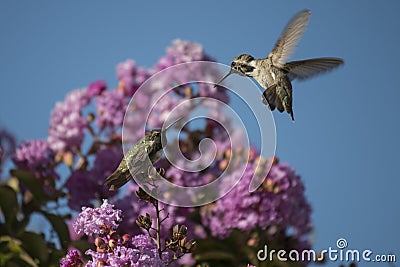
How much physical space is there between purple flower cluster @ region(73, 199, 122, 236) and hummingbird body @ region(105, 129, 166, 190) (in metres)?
0.06

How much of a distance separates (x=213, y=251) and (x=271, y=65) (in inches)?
33.6

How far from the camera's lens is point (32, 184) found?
7.14 ft

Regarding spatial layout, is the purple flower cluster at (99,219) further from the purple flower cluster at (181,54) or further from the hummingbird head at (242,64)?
the purple flower cluster at (181,54)

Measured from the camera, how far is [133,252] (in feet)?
2.85

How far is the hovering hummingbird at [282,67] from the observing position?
3.53 feet

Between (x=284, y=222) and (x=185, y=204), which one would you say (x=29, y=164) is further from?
(x=284, y=222)

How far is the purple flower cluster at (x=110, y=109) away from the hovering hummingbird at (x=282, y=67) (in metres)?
1.45

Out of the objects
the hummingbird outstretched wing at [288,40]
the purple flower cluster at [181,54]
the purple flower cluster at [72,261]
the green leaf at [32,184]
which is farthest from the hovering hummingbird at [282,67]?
the purple flower cluster at [181,54]

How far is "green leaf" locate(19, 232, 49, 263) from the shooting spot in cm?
165

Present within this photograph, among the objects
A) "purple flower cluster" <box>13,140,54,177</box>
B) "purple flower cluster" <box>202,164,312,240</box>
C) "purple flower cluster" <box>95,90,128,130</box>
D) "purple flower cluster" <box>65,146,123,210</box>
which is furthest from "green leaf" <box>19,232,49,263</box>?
"purple flower cluster" <box>95,90,128,130</box>

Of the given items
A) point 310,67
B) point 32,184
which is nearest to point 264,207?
point 32,184

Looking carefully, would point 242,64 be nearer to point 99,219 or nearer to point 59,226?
A: point 99,219

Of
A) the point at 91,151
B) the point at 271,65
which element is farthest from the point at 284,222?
the point at 271,65

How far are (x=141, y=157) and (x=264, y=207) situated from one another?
137 cm
